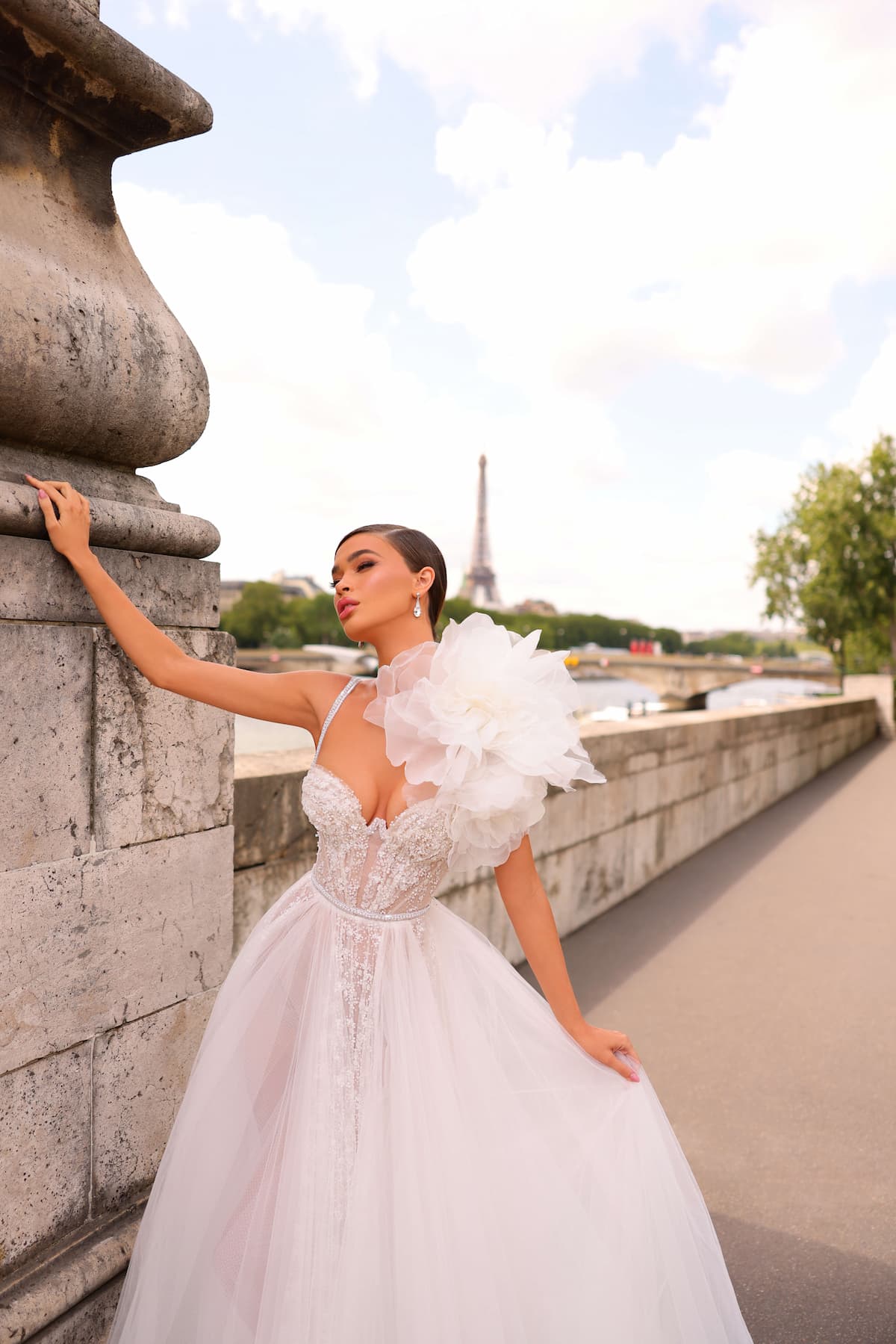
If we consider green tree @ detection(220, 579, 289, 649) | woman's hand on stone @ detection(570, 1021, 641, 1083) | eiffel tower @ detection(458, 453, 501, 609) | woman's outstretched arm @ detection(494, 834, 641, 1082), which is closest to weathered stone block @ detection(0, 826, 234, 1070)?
woman's outstretched arm @ detection(494, 834, 641, 1082)

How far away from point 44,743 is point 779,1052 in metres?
Answer: 3.55

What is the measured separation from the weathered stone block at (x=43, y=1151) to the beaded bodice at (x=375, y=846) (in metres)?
0.65

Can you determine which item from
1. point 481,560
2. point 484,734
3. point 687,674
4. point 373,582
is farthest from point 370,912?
point 481,560

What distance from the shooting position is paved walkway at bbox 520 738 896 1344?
2.74 m

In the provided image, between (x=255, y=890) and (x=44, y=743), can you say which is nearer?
(x=44, y=743)

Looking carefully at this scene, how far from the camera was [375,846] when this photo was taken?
192 cm

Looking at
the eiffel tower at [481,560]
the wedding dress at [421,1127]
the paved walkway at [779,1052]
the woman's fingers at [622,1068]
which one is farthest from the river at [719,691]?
the wedding dress at [421,1127]

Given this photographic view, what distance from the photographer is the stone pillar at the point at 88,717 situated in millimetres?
1821

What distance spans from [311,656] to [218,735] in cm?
6531

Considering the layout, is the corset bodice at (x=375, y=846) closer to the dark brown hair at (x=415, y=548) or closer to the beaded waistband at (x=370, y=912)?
the beaded waistband at (x=370, y=912)

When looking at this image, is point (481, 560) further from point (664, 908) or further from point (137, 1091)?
point (137, 1091)

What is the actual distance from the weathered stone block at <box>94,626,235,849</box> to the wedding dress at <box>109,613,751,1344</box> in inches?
14.4

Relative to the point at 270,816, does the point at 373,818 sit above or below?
above

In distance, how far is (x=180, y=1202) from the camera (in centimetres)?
185
